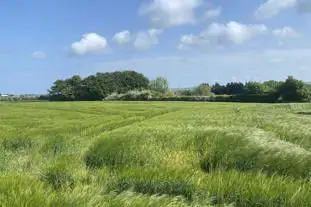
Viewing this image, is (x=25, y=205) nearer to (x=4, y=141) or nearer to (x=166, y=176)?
(x=166, y=176)

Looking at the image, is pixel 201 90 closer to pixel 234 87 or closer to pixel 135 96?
pixel 234 87

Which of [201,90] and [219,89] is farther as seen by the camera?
[219,89]

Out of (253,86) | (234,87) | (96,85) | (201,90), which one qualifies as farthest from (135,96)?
(234,87)

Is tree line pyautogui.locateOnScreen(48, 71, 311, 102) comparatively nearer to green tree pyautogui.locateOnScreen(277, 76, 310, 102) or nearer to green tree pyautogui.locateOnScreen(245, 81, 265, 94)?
green tree pyautogui.locateOnScreen(245, 81, 265, 94)

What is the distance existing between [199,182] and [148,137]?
733 cm

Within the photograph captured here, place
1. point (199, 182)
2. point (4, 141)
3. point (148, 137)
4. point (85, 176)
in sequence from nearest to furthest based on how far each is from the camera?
point (199, 182) → point (85, 176) → point (148, 137) → point (4, 141)

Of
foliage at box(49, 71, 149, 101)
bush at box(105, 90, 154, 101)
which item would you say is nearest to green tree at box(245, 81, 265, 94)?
foliage at box(49, 71, 149, 101)

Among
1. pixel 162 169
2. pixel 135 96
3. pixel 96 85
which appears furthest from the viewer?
pixel 96 85

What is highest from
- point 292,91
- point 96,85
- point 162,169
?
point 96,85

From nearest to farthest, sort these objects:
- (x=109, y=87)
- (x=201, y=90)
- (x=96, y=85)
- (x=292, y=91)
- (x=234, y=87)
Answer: (x=292, y=91) → (x=96, y=85) → (x=109, y=87) → (x=201, y=90) → (x=234, y=87)

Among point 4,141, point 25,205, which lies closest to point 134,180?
point 25,205

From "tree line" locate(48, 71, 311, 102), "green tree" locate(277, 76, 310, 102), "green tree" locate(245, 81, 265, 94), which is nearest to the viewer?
"green tree" locate(277, 76, 310, 102)

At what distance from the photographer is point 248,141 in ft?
55.6

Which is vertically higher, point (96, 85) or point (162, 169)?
point (96, 85)
